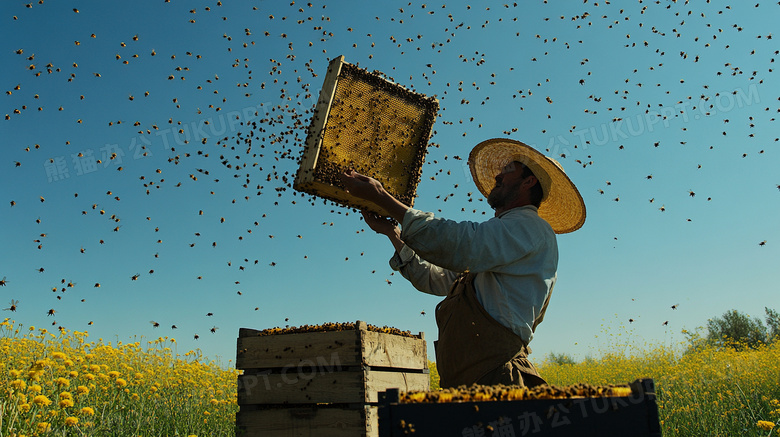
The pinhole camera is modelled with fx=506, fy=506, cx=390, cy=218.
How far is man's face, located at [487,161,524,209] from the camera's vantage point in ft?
14.5

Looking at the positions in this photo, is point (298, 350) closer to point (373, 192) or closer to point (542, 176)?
point (373, 192)

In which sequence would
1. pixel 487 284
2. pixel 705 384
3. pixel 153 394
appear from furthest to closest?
pixel 705 384 < pixel 153 394 < pixel 487 284

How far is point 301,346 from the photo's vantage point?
4.93 metres

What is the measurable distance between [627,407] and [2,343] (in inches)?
347

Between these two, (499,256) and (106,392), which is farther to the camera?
(106,392)

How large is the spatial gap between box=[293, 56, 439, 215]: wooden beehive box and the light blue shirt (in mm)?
1307

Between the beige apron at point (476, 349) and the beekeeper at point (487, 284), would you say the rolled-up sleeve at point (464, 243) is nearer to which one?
the beekeeper at point (487, 284)

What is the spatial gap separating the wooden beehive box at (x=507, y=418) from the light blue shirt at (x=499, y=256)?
1238mm

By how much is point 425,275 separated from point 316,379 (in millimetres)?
1440

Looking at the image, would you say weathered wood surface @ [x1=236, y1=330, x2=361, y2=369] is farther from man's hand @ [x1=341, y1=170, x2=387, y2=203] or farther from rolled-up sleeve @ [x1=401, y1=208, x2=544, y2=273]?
rolled-up sleeve @ [x1=401, y1=208, x2=544, y2=273]

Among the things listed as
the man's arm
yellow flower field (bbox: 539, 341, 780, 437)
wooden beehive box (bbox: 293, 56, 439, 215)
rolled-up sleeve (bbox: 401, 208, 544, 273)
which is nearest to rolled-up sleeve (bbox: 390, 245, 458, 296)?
the man's arm

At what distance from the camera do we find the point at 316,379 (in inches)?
189

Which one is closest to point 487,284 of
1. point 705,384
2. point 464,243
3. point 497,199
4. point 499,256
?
point 499,256

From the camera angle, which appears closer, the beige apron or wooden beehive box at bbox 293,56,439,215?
the beige apron
